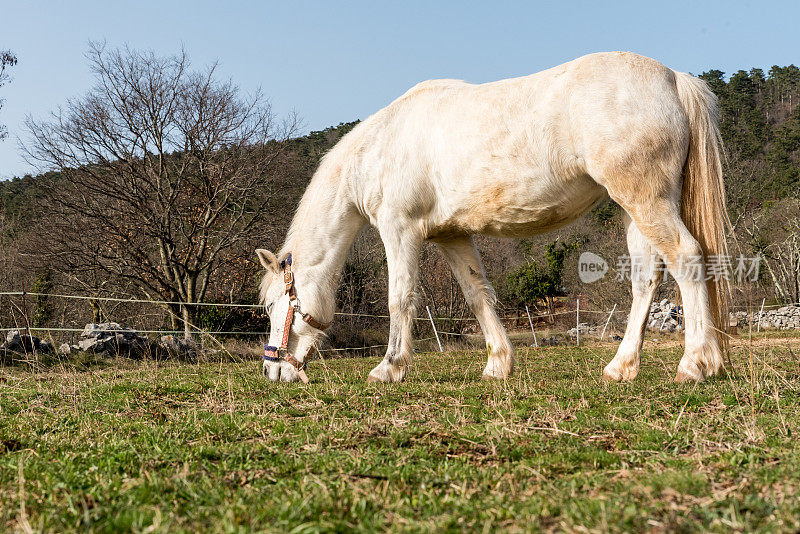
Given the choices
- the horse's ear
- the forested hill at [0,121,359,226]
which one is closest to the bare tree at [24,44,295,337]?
the forested hill at [0,121,359,226]

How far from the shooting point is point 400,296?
18.1 ft

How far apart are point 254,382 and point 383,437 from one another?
2.93 meters

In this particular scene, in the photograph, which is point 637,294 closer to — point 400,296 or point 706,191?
point 706,191

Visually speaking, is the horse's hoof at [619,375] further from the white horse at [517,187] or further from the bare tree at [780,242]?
the bare tree at [780,242]

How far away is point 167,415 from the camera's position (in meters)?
3.93

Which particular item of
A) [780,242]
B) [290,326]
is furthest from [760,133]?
[290,326]

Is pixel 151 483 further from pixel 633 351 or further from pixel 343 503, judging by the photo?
pixel 633 351

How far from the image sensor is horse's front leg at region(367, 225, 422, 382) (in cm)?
542

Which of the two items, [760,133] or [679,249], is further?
[760,133]

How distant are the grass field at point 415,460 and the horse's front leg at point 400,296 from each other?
85 centimetres

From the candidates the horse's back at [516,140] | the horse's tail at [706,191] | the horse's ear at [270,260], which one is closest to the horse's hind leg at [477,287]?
the horse's back at [516,140]

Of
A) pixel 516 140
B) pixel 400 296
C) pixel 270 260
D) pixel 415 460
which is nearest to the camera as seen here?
pixel 415 460

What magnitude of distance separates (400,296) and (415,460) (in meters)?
2.98

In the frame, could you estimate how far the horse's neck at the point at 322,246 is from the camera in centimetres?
602
